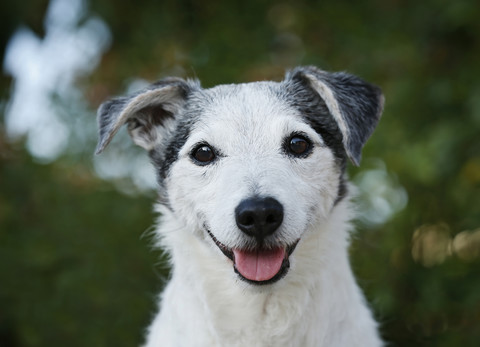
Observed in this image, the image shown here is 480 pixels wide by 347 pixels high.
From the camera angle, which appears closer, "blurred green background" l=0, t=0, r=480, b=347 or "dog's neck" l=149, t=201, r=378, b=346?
"dog's neck" l=149, t=201, r=378, b=346

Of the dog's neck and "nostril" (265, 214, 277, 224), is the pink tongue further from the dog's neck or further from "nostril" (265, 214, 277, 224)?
A: "nostril" (265, 214, 277, 224)

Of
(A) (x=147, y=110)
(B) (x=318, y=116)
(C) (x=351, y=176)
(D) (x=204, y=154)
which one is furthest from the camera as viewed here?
(C) (x=351, y=176)

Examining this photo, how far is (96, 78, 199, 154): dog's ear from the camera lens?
12.3ft

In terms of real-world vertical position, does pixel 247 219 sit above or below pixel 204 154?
below

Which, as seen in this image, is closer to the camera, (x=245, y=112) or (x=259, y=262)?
(x=259, y=262)

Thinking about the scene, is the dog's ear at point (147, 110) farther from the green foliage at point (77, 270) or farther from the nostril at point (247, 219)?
the green foliage at point (77, 270)

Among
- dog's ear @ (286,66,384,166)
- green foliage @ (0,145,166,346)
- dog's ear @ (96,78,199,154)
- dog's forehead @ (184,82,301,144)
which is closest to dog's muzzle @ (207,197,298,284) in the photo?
dog's forehead @ (184,82,301,144)

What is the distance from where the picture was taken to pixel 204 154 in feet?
11.7

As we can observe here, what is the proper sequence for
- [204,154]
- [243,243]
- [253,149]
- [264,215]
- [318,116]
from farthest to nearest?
[318,116] < [204,154] < [253,149] < [243,243] < [264,215]

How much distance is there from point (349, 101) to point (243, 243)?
3.75 ft

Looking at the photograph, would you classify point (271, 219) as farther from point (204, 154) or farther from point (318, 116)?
point (318, 116)

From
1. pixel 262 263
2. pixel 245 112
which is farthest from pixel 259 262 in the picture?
pixel 245 112

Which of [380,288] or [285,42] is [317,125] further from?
[285,42]

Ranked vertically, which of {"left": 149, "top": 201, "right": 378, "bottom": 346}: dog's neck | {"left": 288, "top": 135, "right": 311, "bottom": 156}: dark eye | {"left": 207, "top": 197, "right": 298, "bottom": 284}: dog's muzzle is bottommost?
{"left": 149, "top": 201, "right": 378, "bottom": 346}: dog's neck
